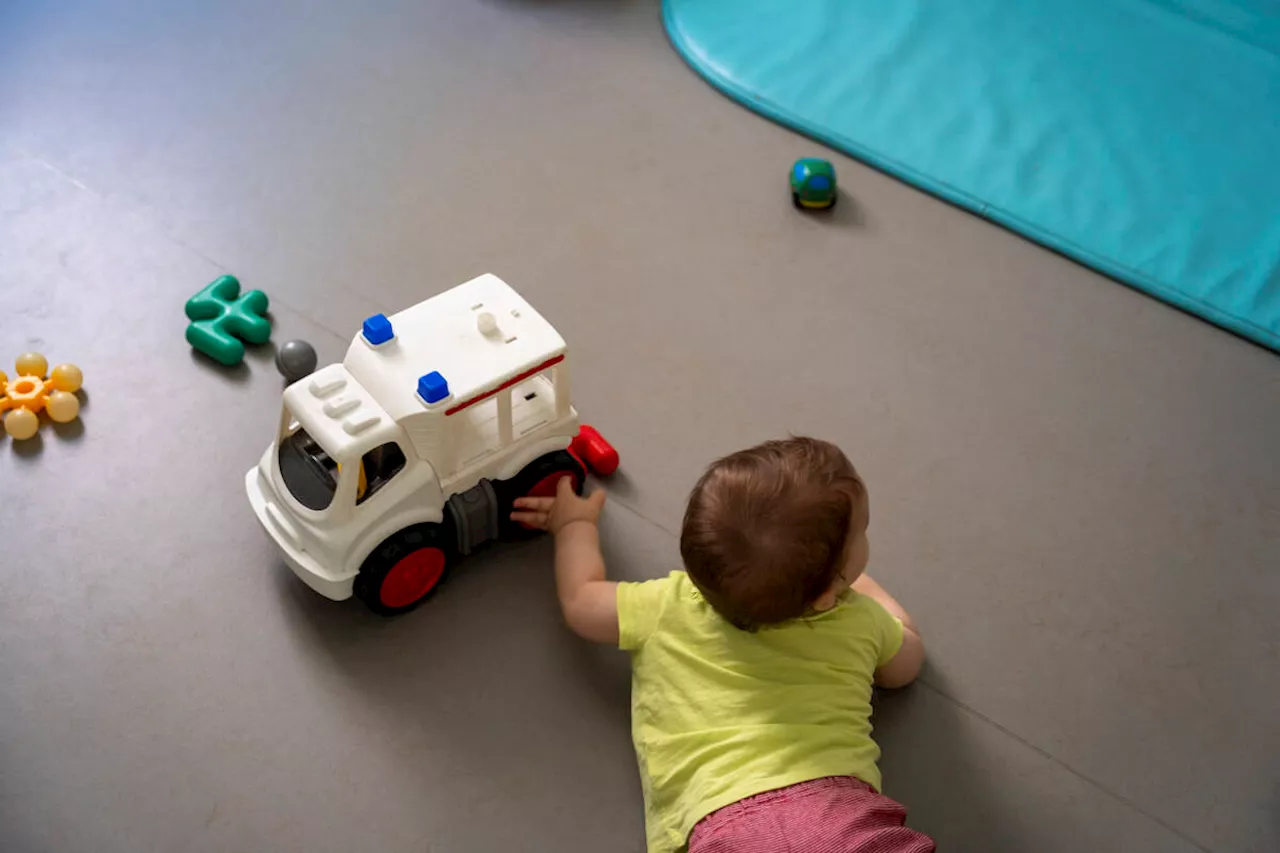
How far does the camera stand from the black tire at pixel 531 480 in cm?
131

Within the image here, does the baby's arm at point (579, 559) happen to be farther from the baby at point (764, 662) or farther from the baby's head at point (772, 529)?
the baby's head at point (772, 529)

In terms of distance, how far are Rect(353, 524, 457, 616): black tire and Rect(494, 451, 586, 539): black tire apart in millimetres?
73

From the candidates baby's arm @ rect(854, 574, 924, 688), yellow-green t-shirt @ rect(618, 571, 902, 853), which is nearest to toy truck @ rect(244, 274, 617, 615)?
yellow-green t-shirt @ rect(618, 571, 902, 853)

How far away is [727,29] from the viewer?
7.00 ft

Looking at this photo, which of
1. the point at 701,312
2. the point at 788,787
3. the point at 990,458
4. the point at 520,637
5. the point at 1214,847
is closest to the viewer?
the point at 788,787

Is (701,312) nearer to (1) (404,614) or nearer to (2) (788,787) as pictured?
(1) (404,614)

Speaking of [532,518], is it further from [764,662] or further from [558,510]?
[764,662]

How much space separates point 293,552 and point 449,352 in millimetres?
290

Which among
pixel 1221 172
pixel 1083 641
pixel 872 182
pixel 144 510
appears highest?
pixel 1221 172

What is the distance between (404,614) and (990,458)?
0.83 metres

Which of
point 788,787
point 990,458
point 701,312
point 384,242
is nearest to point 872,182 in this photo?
point 701,312

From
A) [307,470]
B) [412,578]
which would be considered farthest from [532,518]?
[307,470]

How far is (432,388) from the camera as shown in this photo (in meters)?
1.15

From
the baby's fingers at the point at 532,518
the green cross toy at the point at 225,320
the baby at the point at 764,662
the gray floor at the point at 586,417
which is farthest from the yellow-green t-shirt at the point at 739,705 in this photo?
the green cross toy at the point at 225,320
